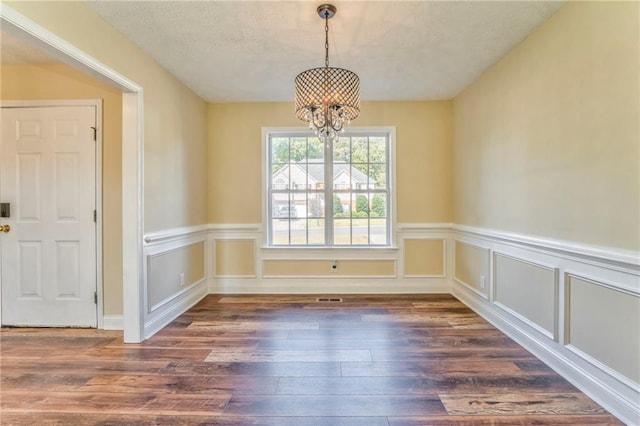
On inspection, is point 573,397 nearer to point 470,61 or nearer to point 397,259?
point 397,259

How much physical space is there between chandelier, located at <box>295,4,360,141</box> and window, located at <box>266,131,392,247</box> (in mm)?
1841

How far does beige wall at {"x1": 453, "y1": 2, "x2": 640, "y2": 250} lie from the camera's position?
164 cm

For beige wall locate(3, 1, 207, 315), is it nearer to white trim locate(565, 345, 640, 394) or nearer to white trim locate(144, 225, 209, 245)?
white trim locate(144, 225, 209, 245)

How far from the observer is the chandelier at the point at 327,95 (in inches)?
82.5

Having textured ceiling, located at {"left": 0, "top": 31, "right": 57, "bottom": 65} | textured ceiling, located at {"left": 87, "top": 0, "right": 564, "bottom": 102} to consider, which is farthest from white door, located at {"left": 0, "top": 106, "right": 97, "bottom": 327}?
textured ceiling, located at {"left": 87, "top": 0, "right": 564, "bottom": 102}

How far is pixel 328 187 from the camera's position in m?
4.06

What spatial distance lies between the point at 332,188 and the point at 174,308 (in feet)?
7.61

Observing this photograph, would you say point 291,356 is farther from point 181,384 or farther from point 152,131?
point 152,131

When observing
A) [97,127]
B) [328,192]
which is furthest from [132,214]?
[328,192]

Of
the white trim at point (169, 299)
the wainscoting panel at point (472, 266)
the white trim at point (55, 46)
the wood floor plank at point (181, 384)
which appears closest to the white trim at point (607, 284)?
the wainscoting panel at point (472, 266)

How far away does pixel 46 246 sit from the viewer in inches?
111

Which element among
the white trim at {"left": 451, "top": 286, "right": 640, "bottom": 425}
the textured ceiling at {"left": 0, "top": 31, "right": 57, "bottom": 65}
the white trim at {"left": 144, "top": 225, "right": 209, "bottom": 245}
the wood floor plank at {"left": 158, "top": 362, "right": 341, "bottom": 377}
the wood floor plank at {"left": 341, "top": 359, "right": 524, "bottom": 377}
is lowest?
the wood floor plank at {"left": 158, "top": 362, "right": 341, "bottom": 377}

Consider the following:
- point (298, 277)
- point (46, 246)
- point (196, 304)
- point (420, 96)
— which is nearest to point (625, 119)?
point (420, 96)

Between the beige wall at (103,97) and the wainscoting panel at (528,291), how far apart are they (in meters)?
3.56
